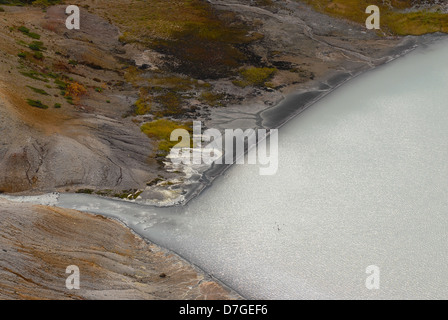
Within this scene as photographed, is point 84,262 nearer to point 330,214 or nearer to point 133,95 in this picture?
point 330,214

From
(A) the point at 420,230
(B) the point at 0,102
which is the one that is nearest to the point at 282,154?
(A) the point at 420,230

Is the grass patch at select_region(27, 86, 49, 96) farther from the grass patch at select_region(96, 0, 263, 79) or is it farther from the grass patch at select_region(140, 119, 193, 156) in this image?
the grass patch at select_region(96, 0, 263, 79)

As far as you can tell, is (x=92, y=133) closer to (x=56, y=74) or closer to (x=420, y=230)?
(x=56, y=74)

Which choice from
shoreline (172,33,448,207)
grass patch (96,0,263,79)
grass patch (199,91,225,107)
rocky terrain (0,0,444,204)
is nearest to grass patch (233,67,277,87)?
rocky terrain (0,0,444,204)

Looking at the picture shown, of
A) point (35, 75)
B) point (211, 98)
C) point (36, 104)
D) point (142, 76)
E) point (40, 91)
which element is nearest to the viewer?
point (36, 104)

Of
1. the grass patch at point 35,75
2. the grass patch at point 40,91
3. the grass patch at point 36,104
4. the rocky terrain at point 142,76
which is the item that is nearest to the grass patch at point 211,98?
the rocky terrain at point 142,76

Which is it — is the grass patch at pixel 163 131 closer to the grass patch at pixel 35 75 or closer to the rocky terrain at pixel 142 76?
the rocky terrain at pixel 142 76

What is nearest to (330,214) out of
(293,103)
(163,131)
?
(163,131)

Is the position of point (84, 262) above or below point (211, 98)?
below
